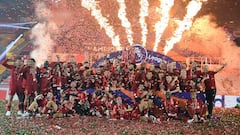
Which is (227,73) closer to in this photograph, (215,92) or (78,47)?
(215,92)

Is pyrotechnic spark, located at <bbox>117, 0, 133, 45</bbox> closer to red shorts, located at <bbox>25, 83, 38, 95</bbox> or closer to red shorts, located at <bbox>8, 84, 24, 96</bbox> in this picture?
red shorts, located at <bbox>25, 83, 38, 95</bbox>

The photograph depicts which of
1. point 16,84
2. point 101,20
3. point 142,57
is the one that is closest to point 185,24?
point 142,57

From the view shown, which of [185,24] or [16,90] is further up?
[185,24]

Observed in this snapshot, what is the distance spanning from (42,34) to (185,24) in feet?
6.37

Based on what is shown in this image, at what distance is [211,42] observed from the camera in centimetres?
Result: 457

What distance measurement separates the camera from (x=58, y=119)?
439 centimetres

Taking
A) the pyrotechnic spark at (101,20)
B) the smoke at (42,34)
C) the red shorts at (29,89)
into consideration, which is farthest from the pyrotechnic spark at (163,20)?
the red shorts at (29,89)

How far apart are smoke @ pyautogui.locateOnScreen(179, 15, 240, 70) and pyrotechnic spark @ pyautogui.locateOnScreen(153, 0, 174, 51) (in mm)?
305

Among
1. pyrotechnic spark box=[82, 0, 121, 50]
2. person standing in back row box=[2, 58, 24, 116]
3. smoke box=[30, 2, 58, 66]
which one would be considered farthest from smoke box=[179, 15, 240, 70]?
person standing in back row box=[2, 58, 24, 116]

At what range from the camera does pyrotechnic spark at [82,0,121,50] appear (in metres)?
4.58

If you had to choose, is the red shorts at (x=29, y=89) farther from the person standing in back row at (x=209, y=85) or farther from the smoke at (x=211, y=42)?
the person standing in back row at (x=209, y=85)

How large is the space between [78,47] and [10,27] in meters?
0.96

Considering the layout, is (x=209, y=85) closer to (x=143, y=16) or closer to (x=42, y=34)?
(x=143, y=16)

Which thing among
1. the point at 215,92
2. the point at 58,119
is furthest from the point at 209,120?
the point at 58,119
